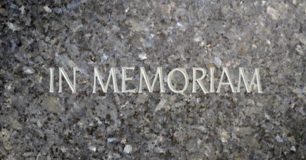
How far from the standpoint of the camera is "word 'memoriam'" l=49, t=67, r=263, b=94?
Answer: 1292mm

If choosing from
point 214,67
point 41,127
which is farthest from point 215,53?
point 41,127

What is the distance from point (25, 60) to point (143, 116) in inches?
11.7

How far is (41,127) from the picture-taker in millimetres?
1272

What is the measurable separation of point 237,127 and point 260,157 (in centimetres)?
9

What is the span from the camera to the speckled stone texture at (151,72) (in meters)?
1.27

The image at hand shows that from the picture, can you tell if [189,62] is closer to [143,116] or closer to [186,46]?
[186,46]

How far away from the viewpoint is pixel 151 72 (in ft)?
4.29

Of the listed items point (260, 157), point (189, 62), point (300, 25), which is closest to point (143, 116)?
point (189, 62)

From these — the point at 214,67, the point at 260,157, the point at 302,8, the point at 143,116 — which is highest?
the point at 302,8

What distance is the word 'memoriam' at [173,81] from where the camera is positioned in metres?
1.29

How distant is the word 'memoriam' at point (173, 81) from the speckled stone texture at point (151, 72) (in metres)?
0.01

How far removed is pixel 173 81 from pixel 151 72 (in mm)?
56

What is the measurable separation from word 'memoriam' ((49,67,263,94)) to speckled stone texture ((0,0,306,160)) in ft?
0.04

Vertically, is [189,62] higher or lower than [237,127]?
higher
